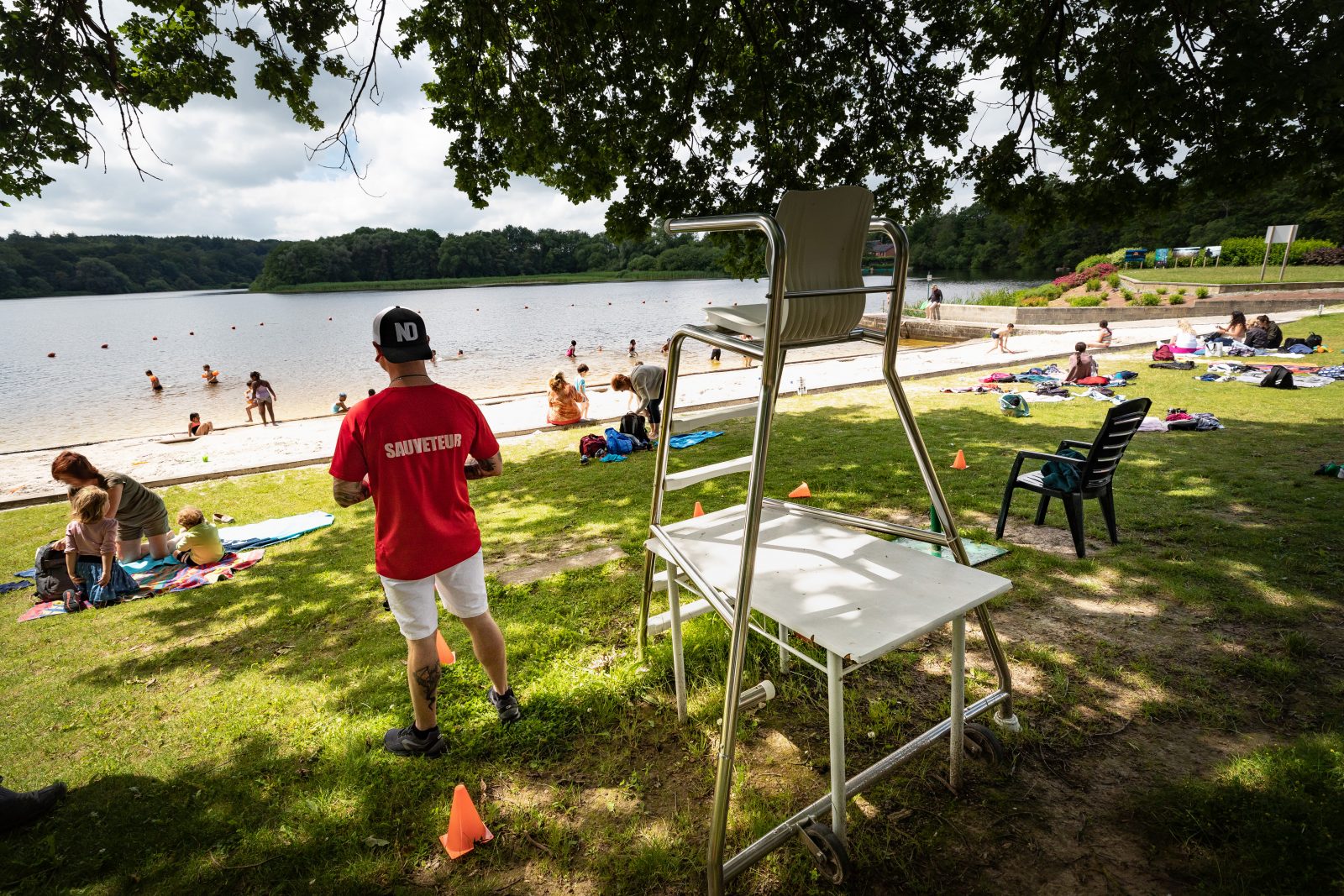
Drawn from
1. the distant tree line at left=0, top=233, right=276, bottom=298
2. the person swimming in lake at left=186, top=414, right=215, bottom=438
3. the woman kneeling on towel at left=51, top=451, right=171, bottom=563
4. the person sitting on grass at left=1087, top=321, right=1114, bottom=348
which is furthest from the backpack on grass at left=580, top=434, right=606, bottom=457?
the distant tree line at left=0, top=233, right=276, bottom=298

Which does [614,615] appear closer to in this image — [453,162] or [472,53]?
[453,162]

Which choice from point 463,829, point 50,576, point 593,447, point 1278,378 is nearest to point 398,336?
point 463,829

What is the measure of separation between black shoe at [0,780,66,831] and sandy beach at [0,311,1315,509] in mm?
7667

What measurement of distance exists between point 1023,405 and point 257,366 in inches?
1593

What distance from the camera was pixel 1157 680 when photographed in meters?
3.43

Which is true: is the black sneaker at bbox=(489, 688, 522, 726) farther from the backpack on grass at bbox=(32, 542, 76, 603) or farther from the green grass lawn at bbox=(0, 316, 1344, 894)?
the backpack on grass at bbox=(32, 542, 76, 603)

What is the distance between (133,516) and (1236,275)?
4600 centimetres

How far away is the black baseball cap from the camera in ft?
9.21

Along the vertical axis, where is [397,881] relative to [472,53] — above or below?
below

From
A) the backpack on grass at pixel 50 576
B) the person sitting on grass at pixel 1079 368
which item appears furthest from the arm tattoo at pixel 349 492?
the person sitting on grass at pixel 1079 368

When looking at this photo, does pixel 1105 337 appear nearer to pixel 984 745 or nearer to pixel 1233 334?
pixel 1233 334

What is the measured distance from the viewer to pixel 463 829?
2617mm

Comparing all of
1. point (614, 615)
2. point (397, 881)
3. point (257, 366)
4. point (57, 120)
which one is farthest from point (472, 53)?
point (257, 366)

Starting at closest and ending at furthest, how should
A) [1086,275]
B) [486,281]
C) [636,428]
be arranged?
[636,428] < [1086,275] < [486,281]
